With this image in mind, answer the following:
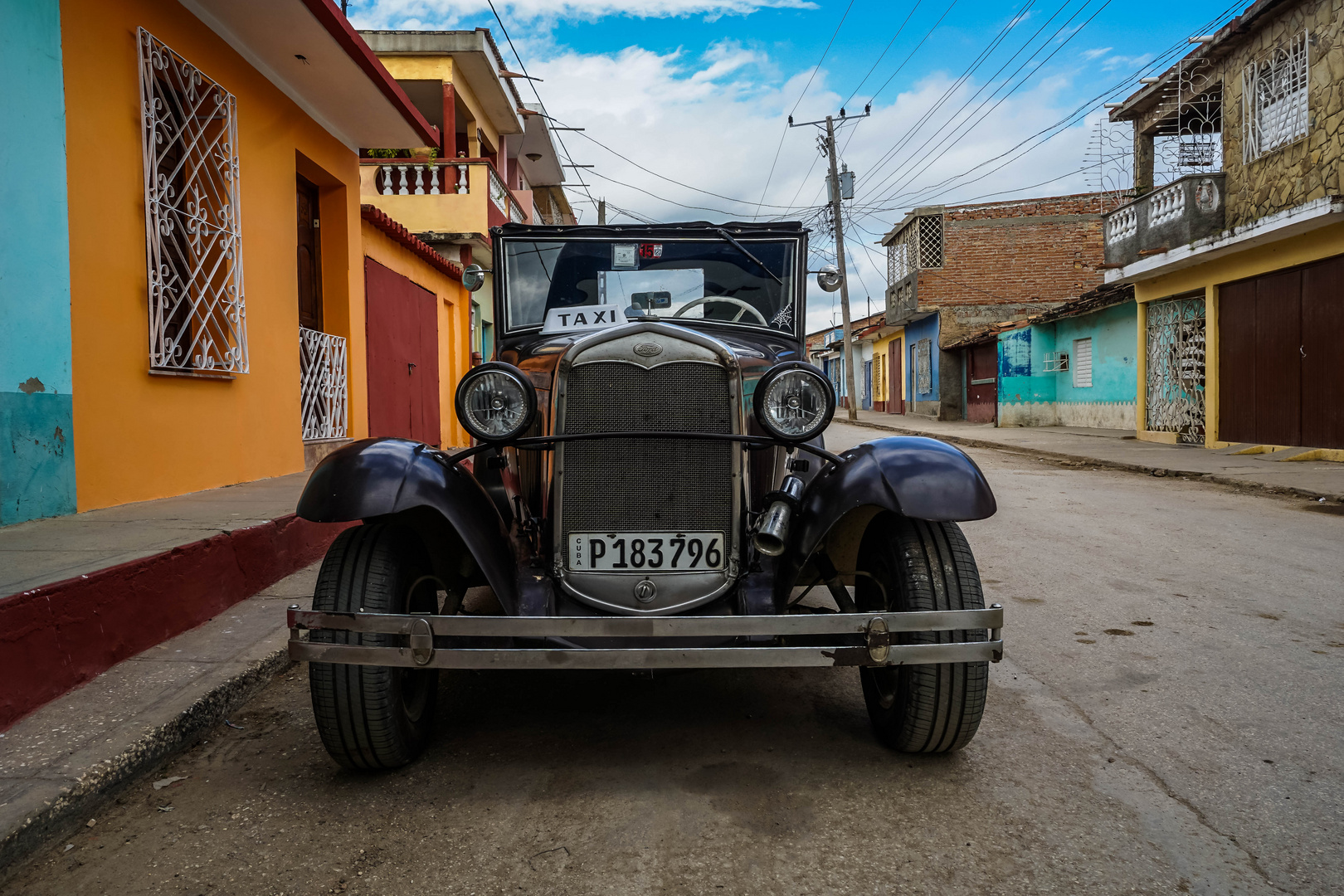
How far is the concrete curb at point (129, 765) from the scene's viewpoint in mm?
2070

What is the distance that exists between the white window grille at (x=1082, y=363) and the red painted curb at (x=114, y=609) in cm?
2008

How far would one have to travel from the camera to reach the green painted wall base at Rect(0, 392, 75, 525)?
3.91 m

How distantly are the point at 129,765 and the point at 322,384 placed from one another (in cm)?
602

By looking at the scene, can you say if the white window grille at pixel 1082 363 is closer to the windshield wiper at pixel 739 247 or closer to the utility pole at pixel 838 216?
the utility pole at pixel 838 216

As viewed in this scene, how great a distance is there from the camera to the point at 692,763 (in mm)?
2568

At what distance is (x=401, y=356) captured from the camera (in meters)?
10.8

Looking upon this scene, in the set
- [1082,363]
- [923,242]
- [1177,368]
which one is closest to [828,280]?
[1177,368]

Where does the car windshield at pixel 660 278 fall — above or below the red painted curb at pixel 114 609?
above

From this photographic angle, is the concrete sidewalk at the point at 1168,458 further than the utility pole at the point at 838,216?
No

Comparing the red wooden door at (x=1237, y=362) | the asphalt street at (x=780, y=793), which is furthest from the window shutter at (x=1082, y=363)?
the asphalt street at (x=780, y=793)

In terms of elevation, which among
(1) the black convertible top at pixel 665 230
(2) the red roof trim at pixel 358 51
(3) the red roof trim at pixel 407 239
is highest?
(2) the red roof trim at pixel 358 51

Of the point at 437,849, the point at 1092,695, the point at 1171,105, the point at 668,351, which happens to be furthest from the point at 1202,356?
the point at 437,849

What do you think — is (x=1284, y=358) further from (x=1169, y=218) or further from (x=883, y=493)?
(x=883, y=493)

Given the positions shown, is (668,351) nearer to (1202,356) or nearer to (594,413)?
(594,413)
